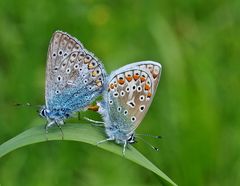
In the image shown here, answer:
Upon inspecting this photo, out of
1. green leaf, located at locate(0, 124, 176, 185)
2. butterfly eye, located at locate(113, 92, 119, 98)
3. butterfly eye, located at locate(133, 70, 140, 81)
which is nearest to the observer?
green leaf, located at locate(0, 124, 176, 185)

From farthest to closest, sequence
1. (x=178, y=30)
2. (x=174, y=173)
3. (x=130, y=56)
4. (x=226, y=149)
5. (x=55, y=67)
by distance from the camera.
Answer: (x=178, y=30) → (x=130, y=56) → (x=226, y=149) → (x=174, y=173) → (x=55, y=67)

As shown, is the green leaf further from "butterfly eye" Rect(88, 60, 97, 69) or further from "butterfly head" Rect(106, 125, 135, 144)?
"butterfly eye" Rect(88, 60, 97, 69)

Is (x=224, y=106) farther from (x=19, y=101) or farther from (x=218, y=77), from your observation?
(x=19, y=101)

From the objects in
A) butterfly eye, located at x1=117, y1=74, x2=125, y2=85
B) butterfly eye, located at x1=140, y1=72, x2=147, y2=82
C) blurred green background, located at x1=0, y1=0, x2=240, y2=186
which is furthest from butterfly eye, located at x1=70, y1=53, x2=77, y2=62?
blurred green background, located at x1=0, y1=0, x2=240, y2=186

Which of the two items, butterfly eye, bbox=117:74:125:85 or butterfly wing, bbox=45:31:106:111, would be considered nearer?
butterfly wing, bbox=45:31:106:111

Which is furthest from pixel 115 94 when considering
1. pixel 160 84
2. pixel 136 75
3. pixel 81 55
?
pixel 160 84

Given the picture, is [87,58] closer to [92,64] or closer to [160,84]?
[92,64]

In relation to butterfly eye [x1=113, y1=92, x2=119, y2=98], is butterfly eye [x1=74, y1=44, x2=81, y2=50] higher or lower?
higher

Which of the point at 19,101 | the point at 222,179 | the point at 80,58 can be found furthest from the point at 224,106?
the point at 80,58
